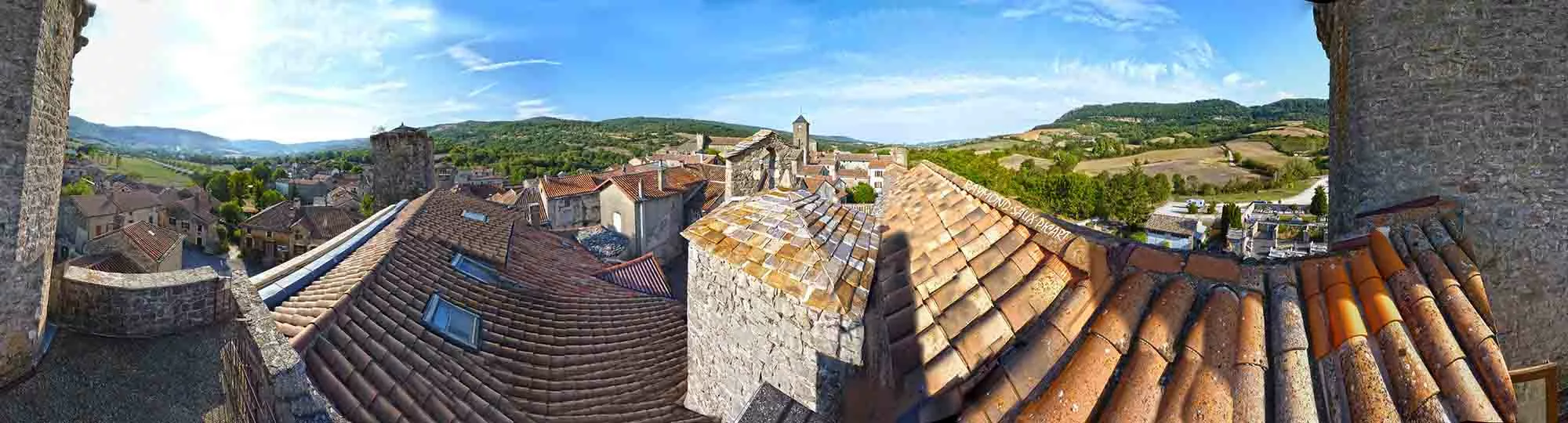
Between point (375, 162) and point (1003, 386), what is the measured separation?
21412 mm

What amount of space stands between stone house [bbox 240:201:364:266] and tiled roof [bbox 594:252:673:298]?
23354mm

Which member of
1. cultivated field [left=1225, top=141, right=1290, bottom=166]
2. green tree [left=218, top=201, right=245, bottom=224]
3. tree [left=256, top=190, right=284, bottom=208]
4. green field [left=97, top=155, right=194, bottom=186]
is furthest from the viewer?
cultivated field [left=1225, top=141, right=1290, bottom=166]

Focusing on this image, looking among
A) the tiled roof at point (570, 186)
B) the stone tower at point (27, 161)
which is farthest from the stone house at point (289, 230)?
the stone tower at point (27, 161)

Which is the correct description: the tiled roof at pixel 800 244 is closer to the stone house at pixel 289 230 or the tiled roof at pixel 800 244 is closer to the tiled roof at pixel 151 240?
the tiled roof at pixel 151 240

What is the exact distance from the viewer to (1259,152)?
261 ft

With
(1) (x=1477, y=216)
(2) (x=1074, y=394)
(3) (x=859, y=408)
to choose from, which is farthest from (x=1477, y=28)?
(3) (x=859, y=408)

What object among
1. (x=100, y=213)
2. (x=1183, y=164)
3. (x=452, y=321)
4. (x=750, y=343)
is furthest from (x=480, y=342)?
(x=1183, y=164)

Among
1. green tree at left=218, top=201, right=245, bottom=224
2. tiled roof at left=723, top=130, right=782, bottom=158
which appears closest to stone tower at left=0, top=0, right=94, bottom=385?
tiled roof at left=723, top=130, right=782, bottom=158

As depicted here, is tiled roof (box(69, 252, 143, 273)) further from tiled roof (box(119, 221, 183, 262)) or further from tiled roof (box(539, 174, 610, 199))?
tiled roof (box(539, 174, 610, 199))

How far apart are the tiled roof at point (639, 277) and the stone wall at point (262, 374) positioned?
6.10 meters

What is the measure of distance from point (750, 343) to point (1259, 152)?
3787 inches

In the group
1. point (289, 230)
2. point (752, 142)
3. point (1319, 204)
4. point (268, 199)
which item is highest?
point (752, 142)

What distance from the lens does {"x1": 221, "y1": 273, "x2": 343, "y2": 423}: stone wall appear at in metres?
3.80

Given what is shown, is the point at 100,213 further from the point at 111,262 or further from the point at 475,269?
the point at 475,269
